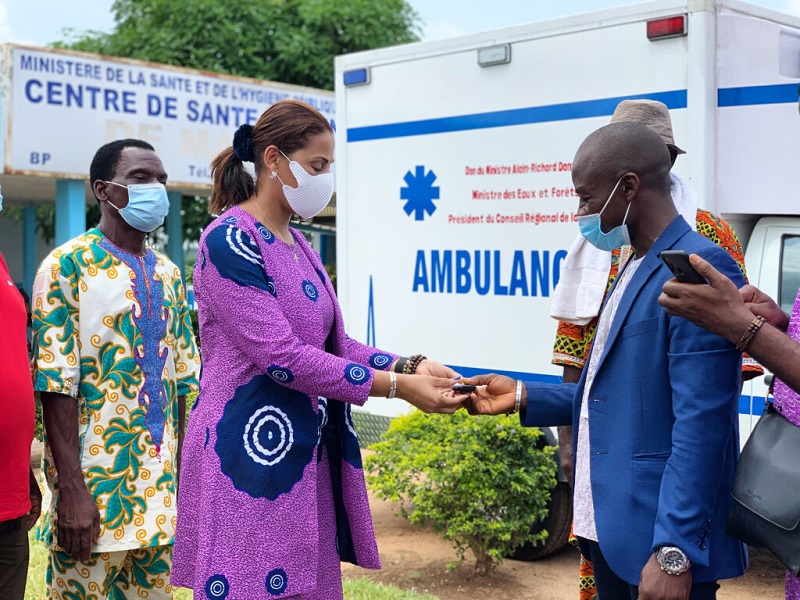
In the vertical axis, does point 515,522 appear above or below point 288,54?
below

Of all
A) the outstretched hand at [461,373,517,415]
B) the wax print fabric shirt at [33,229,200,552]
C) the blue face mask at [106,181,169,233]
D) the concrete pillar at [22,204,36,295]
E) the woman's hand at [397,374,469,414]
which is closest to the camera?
the woman's hand at [397,374,469,414]

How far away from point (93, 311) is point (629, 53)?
10.3ft

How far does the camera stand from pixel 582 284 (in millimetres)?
3674

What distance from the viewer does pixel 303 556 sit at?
2783 millimetres

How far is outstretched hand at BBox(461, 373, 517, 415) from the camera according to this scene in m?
3.05

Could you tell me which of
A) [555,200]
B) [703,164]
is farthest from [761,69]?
[555,200]

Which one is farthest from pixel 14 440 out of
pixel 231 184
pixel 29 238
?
pixel 29 238

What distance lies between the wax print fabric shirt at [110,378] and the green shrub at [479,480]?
2.14 m

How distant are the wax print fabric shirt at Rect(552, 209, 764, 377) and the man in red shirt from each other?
1853 millimetres

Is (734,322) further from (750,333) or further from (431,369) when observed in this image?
(431,369)

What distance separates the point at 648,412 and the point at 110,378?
6.31ft

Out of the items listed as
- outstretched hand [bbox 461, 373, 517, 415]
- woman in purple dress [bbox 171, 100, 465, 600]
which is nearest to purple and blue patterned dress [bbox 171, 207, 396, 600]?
woman in purple dress [bbox 171, 100, 465, 600]

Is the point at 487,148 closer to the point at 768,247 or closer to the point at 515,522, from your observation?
the point at 768,247

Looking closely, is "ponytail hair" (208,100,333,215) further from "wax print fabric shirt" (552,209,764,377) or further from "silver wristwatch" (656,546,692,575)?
"silver wristwatch" (656,546,692,575)
